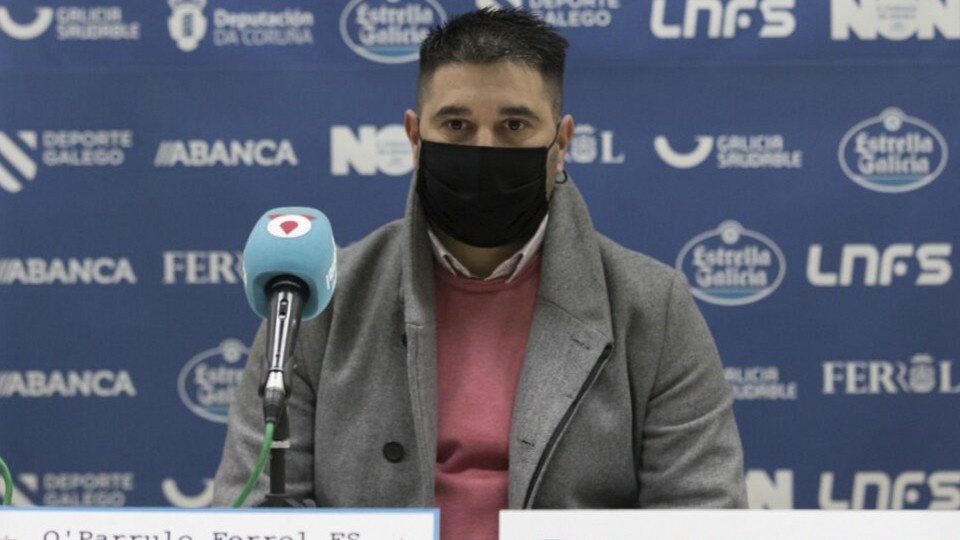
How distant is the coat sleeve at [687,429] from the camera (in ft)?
6.34

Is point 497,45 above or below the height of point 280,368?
above

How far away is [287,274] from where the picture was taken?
137cm

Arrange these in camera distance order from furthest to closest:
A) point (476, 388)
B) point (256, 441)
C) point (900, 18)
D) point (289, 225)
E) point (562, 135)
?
point (900, 18) < point (562, 135) < point (476, 388) < point (256, 441) < point (289, 225)

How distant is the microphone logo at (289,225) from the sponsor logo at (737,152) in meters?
1.72

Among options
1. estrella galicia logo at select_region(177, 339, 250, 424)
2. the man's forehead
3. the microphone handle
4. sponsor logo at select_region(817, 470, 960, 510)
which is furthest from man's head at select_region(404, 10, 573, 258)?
sponsor logo at select_region(817, 470, 960, 510)

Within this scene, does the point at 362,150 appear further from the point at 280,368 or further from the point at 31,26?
the point at 280,368

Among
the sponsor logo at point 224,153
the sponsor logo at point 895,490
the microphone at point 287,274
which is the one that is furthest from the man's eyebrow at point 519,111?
the sponsor logo at point 895,490

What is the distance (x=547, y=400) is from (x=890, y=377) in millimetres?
1415

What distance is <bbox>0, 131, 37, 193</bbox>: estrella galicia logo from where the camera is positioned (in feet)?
9.98

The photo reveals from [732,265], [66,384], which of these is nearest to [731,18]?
[732,265]

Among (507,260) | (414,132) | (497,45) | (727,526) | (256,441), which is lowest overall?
(256,441)

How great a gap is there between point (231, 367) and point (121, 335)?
0.27m

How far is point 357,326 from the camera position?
6.73 ft

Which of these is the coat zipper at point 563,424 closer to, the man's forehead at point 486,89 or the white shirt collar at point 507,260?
the white shirt collar at point 507,260
